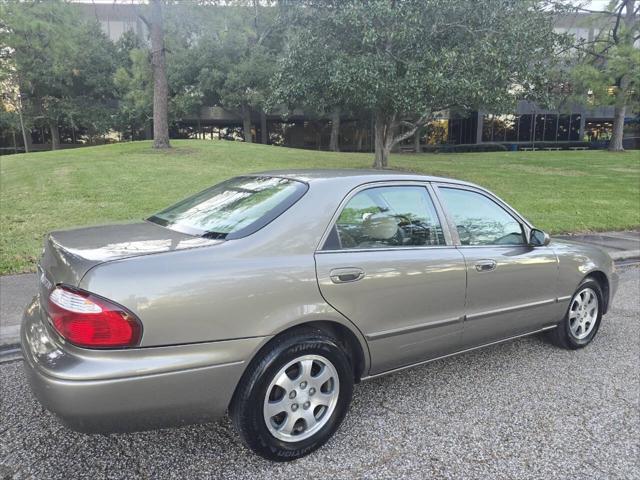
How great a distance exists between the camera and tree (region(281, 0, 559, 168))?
1175 centimetres

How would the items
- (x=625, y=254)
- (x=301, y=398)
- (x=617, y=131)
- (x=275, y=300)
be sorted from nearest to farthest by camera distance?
(x=275, y=300)
(x=301, y=398)
(x=625, y=254)
(x=617, y=131)

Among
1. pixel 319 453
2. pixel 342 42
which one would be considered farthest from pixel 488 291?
pixel 342 42

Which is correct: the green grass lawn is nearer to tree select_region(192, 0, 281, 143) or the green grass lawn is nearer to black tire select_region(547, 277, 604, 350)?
black tire select_region(547, 277, 604, 350)

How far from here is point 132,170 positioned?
13.8m

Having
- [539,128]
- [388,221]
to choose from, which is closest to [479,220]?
[388,221]

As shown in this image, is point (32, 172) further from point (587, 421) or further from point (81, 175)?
Result: point (587, 421)

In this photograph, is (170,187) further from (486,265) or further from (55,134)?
(55,134)

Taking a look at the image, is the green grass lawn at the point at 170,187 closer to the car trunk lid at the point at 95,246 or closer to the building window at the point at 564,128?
the car trunk lid at the point at 95,246

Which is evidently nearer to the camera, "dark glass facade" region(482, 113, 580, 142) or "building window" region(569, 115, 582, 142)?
"dark glass facade" region(482, 113, 580, 142)

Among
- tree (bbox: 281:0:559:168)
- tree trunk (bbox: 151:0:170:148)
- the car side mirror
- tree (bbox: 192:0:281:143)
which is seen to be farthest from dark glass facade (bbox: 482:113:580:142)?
the car side mirror

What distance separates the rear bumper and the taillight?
0.04m

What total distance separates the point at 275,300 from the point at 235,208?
0.79 metres

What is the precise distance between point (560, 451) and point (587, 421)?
0.46 m

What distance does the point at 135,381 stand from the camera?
215 centimetres
